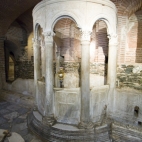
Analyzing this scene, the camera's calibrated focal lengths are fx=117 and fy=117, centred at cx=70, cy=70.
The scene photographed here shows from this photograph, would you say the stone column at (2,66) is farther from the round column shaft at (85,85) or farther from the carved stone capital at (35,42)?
the round column shaft at (85,85)

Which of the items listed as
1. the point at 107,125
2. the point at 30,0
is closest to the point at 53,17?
the point at 107,125

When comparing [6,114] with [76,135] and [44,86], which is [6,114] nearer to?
[44,86]

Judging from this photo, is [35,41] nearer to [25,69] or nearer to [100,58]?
[100,58]

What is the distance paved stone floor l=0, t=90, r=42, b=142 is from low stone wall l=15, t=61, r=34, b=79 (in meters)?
Answer: 1.58

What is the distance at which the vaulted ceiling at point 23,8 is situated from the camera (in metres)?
4.68

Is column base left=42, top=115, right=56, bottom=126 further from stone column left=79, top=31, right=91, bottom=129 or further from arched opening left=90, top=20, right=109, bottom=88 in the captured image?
arched opening left=90, top=20, right=109, bottom=88

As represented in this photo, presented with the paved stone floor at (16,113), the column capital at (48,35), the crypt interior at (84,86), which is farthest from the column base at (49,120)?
the column capital at (48,35)

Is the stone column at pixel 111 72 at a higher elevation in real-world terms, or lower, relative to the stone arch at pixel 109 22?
lower

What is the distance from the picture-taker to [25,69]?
7.63 metres

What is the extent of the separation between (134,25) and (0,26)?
7.03 m

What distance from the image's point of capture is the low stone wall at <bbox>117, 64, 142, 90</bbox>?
438cm

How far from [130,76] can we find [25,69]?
241 inches

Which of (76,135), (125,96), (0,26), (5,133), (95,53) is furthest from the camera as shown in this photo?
(0,26)

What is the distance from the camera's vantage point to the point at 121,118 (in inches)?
157
